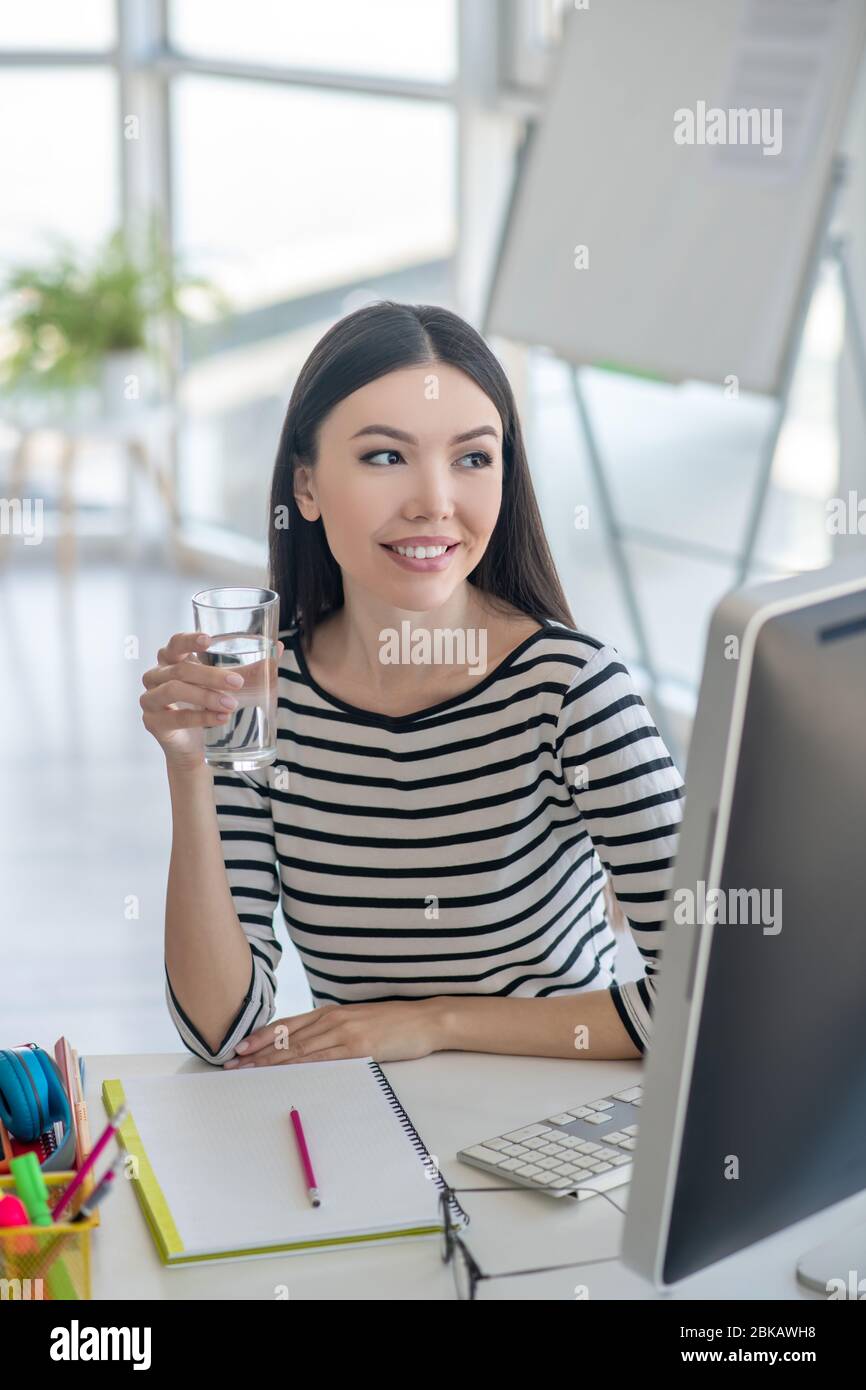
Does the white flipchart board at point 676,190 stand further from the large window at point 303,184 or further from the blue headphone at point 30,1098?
the blue headphone at point 30,1098

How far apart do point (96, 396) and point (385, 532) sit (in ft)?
11.7

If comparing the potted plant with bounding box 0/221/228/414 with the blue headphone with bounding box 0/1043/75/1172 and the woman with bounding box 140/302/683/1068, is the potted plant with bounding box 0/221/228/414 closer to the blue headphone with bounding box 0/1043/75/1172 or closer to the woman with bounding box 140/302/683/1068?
the woman with bounding box 140/302/683/1068

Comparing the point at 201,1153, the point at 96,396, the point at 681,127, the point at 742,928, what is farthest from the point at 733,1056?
the point at 96,396

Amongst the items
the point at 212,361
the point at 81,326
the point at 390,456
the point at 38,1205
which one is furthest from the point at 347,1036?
the point at 212,361

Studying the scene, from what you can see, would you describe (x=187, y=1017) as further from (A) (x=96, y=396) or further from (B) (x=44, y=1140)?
(A) (x=96, y=396)

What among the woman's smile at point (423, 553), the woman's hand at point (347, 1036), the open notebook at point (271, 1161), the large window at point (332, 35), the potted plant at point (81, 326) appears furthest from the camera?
the potted plant at point (81, 326)

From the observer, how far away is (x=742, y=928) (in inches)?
33.0

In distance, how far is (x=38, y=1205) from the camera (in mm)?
1006

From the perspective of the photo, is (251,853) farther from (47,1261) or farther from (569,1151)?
(47,1261)

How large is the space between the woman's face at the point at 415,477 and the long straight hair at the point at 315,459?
0.06 ft

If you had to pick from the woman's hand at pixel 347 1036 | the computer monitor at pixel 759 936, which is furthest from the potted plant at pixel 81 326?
the computer monitor at pixel 759 936

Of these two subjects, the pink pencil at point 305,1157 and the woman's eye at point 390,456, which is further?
the woman's eye at point 390,456

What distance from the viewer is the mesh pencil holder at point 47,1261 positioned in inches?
38.6

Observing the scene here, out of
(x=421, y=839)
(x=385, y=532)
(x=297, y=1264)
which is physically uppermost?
(x=385, y=532)
